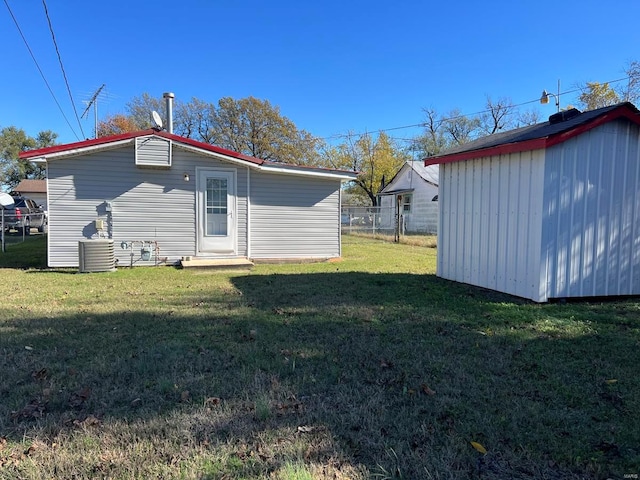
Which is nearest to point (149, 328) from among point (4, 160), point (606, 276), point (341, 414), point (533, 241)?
point (341, 414)

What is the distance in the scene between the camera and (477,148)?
724 centimetres

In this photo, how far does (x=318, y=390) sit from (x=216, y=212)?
8000 millimetres

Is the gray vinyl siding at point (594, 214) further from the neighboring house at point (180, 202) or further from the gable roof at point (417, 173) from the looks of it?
the gable roof at point (417, 173)

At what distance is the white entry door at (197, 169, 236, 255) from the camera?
10.3 metres

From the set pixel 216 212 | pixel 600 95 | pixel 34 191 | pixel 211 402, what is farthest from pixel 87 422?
pixel 34 191

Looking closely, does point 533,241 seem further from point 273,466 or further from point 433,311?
point 273,466

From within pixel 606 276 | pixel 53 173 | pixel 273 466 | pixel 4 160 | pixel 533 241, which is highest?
pixel 4 160

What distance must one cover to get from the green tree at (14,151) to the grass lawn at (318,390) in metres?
47.8

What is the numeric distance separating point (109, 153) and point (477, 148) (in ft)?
26.0

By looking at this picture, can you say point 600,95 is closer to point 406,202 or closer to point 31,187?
point 406,202

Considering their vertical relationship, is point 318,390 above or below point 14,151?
below

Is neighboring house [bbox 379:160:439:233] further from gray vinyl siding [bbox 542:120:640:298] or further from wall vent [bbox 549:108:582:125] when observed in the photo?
gray vinyl siding [bbox 542:120:640:298]

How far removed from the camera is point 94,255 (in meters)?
8.77

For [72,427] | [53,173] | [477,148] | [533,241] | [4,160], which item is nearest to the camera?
[72,427]
